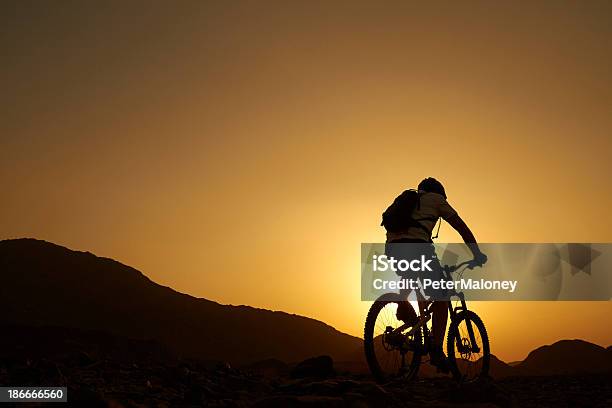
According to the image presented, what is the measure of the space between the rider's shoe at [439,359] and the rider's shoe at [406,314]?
48 cm

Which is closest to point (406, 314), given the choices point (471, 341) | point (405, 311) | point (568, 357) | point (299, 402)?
point (405, 311)

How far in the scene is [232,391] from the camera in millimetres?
Result: 7414

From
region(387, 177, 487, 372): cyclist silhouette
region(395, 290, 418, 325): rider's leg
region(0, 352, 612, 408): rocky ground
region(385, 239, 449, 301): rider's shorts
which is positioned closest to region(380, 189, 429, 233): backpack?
region(387, 177, 487, 372): cyclist silhouette

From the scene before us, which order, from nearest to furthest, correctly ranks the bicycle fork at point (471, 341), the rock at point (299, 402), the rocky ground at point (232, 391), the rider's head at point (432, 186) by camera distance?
the rock at point (299, 402), the rocky ground at point (232, 391), the rider's head at point (432, 186), the bicycle fork at point (471, 341)

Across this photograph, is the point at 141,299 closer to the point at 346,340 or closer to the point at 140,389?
the point at 346,340

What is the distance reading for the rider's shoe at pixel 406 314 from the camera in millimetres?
8198

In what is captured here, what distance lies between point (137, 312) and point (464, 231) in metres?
113

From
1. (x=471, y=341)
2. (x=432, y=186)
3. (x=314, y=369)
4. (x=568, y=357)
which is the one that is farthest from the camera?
(x=568, y=357)

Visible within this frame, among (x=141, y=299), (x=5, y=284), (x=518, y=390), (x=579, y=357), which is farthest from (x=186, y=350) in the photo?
Answer: (x=518, y=390)

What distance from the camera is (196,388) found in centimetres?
699

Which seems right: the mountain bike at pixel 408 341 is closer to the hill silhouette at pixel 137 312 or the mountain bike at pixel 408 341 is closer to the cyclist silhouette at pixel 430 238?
the cyclist silhouette at pixel 430 238

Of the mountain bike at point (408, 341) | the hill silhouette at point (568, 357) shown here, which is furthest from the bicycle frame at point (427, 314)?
the hill silhouette at point (568, 357)

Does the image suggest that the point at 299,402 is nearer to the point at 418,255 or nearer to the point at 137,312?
the point at 418,255

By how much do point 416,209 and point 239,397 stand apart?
3210 mm
